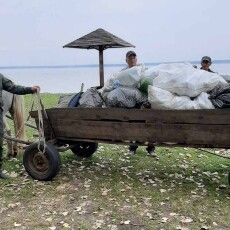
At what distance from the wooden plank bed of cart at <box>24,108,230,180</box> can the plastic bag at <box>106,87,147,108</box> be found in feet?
0.44

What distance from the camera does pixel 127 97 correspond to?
7.69 meters

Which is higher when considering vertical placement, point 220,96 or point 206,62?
point 206,62

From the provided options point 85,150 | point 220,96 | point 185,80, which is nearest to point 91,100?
point 185,80

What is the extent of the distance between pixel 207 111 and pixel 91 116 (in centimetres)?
219

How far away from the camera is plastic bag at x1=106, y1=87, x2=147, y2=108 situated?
7672 millimetres

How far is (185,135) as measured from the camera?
730cm

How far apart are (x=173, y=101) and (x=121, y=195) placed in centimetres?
188

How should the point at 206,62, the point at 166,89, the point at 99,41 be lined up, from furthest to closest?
the point at 99,41 → the point at 206,62 → the point at 166,89

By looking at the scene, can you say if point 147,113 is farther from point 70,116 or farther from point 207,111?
point 70,116

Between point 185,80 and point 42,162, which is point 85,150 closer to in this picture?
point 42,162

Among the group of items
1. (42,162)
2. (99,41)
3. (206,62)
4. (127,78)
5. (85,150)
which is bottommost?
(85,150)

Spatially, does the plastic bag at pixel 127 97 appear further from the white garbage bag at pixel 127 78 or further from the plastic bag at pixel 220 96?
the plastic bag at pixel 220 96

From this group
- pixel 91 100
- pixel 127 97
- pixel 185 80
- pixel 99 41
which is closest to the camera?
pixel 185 80

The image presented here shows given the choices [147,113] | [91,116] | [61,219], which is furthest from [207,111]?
[61,219]
